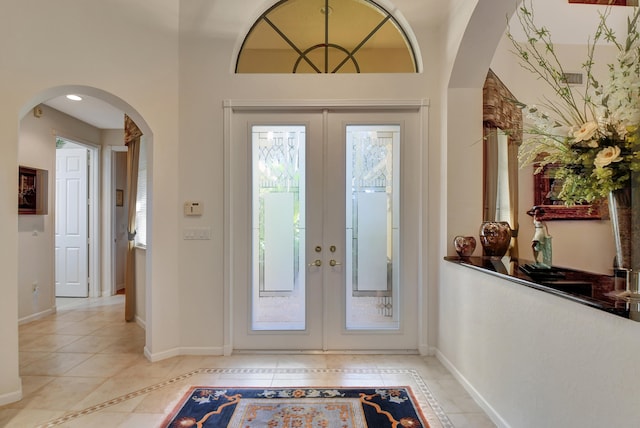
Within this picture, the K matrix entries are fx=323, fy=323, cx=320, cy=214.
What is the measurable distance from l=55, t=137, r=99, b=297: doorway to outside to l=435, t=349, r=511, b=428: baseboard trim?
17.7ft

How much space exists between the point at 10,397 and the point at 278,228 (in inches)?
91.3

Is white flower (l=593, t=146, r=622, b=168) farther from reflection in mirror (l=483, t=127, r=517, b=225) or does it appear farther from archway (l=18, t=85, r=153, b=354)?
archway (l=18, t=85, r=153, b=354)

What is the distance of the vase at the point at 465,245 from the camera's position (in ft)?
8.95

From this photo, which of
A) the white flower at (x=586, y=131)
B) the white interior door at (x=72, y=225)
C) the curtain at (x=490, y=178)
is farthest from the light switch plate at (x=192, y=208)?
the white interior door at (x=72, y=225)

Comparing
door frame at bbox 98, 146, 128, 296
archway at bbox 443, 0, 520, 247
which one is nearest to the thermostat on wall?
archway at bbox 443, 0, 520, 247

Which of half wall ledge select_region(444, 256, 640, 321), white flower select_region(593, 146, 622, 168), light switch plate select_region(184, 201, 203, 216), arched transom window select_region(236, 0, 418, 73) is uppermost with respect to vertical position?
arched transom window select_region(236, 0, 418, 73)

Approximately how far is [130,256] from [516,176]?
479cm

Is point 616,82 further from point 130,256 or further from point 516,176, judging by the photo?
point 130,256

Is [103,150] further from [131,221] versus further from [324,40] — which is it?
[324,40]

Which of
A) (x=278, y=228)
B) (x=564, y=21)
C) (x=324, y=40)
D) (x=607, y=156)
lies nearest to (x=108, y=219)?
(x=278, y=228)

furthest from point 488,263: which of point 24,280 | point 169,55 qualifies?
point 24,280

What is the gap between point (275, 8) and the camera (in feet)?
10.4

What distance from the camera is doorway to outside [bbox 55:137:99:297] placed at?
17.4 feet

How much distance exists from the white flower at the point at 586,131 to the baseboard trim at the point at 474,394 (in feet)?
5.65
